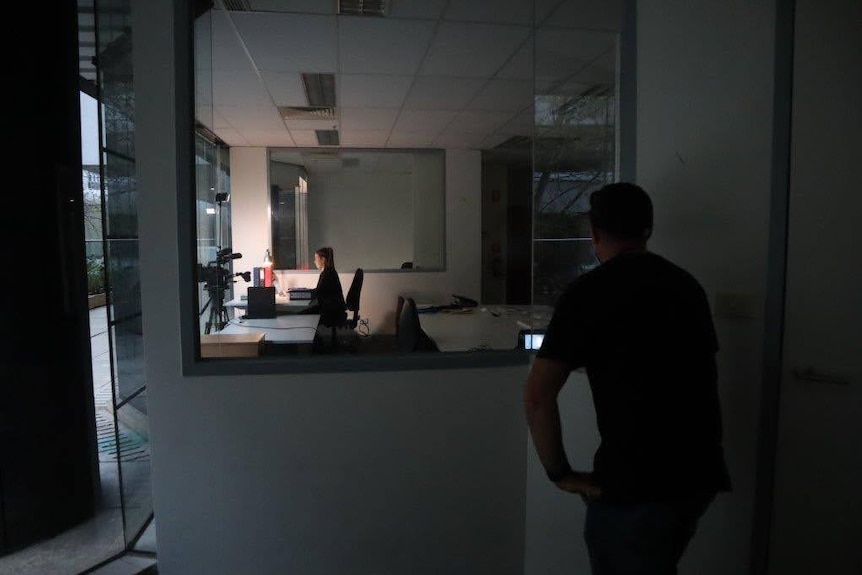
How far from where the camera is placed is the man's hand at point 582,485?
3.71 feet

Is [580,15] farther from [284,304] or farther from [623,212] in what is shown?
[284,304]

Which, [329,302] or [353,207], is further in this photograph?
[353,207]

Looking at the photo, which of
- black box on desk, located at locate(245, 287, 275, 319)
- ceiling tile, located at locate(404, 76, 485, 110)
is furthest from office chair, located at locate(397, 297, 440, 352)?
ceiling tile, located at locate(404, 76, 485, 110)

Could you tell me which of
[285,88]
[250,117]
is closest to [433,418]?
[285,88]

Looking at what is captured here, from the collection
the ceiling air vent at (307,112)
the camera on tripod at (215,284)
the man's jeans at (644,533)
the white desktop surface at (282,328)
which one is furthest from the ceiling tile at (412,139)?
the man's jeans at (644,533)

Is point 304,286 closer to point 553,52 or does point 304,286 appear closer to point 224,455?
point 553,52

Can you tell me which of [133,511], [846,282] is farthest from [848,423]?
[133,511]

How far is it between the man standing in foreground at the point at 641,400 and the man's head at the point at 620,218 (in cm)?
8

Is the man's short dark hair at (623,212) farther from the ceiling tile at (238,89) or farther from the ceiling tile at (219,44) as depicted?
the ceiling tile at (238,89)

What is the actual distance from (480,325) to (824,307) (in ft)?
9.11

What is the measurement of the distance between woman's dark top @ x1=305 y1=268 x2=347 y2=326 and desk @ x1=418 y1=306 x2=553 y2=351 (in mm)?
908

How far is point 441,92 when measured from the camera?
4711 millimetres

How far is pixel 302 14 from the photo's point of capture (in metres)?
3.15

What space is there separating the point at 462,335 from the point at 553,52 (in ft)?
7.11
